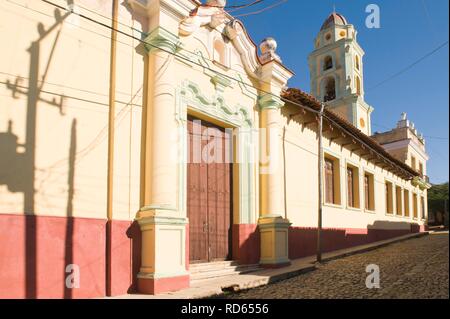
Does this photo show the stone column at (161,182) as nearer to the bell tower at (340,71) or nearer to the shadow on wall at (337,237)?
the shadow on wall at (337,237)

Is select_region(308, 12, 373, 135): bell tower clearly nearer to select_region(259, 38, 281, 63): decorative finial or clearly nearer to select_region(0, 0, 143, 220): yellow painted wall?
select_region(259, 38, 281, 63): decorative finial

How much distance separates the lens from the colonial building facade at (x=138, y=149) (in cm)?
491

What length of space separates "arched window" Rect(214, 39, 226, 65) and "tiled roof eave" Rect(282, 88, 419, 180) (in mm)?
2157

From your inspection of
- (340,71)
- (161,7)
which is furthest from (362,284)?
(340,71)

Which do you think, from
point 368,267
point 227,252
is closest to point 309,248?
point 368,267

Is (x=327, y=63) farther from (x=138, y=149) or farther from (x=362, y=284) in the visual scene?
(x=138, y=149)

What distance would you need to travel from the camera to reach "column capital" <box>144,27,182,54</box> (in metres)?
6.41

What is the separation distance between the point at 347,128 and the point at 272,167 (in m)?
4.76

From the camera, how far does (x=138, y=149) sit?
20.5ft

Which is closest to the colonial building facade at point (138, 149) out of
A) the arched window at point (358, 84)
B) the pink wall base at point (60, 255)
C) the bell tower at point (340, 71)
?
the pink wall base at point (60, 255)

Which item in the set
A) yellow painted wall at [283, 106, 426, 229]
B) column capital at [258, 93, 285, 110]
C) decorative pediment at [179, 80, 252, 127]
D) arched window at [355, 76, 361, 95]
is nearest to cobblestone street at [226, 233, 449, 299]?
yellow painted wall at [283, 106, 426, 229]

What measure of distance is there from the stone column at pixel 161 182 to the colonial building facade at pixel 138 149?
0.02m
